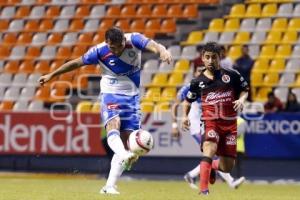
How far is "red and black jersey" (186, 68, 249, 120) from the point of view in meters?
12.4

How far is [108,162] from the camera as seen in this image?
836 inches

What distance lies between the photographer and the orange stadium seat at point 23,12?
28234mm

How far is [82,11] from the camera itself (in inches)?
1081

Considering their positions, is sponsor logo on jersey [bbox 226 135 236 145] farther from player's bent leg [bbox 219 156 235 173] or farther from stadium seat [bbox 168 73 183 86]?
stadium seat [bbox 168 73 183 86]

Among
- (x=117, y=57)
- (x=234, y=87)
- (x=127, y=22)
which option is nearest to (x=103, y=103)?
(x=117, y=57)

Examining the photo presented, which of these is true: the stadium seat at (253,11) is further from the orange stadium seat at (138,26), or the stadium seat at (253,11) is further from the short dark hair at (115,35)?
the short dark hair at (115,35)

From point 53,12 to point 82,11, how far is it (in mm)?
971

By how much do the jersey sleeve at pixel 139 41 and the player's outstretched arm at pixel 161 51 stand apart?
10 centimetres

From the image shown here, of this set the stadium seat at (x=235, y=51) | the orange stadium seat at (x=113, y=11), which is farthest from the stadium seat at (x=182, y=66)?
the orange stadium seat at (x=113, y=11)

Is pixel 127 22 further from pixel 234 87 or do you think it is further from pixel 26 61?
pixel 234 87

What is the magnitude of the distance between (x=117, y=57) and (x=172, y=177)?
8475 millimetres

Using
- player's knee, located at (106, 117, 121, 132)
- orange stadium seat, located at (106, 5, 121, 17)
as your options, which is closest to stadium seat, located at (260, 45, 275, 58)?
orange stadium seat, located at (106, 5, 121, 17)

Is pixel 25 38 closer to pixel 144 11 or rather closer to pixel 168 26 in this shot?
pixel 144 11

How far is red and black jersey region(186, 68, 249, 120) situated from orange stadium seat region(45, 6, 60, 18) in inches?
619
